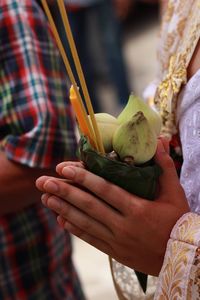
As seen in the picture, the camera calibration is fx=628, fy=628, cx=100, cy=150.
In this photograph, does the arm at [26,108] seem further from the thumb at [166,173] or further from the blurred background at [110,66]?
the blurred background at [110,66]

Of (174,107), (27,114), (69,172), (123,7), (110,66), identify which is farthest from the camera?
(123,7)

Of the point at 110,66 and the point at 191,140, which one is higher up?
the point at 191,140

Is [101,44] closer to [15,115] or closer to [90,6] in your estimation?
[90,6]

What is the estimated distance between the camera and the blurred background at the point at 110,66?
228 cm

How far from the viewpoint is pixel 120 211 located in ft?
2.38

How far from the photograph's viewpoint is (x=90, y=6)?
3246 millimetres

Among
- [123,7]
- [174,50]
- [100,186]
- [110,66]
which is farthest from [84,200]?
[123,7]

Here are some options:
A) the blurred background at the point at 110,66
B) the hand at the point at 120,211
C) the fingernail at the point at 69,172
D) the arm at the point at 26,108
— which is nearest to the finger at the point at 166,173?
the hand at the point at 120,211

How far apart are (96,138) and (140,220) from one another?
0.35ft

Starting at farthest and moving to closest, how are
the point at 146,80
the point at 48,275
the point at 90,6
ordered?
the point at 146,80 < the point at 90,6 < the point at 48,275

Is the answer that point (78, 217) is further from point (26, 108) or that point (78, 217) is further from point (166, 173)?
point (26, 108)

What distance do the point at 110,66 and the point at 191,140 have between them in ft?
9.23

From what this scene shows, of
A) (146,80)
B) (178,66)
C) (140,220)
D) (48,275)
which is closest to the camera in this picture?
(140,220)

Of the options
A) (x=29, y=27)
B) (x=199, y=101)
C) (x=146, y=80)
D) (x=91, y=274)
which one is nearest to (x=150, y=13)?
(x=146, y=80)
